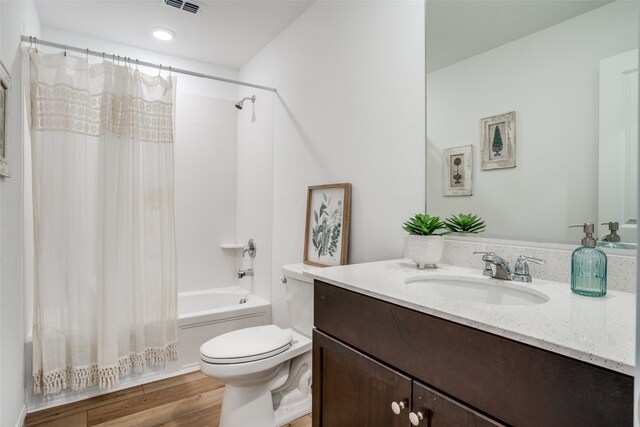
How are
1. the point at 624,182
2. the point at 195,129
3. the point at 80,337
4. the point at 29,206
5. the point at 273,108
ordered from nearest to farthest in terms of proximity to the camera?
1. the point at 624,182
2. the point at 80,337
3. the point at 29,206
4. the point at 273,108
5. the point at 195,129

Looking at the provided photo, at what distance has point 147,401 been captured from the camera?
2033mm

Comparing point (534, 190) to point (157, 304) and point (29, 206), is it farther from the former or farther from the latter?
point (29, 206)

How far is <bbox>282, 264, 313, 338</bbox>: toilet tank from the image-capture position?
1751mm

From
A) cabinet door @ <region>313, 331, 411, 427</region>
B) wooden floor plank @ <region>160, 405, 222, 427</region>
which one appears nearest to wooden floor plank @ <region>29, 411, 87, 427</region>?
wooden floor plank @ <region>160, 405, 222, 427</region>

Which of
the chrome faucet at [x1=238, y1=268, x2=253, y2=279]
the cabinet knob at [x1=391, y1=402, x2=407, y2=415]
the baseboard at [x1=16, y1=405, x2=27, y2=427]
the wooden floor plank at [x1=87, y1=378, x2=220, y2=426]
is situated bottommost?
the wooden floor plank at [x1=87, y1=378, x2=220, y2=426]

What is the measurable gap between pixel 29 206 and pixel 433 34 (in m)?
2.53

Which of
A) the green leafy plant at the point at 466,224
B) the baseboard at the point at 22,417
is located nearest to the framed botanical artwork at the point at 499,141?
the green leafy plant at the point at 466,224

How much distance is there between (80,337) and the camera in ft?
6.44

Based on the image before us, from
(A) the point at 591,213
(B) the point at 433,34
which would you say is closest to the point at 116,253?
(B) the point at 433,34

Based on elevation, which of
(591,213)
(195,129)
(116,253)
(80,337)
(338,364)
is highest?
(195,129)

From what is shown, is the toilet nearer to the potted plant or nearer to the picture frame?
the potted plant

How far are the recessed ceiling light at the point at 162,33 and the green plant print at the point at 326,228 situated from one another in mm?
1777

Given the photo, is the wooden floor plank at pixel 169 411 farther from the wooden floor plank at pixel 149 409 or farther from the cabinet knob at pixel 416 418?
the cabinet knob at pixel 416 418

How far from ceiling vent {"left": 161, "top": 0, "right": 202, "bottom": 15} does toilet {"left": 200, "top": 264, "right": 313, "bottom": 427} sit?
1.81m
